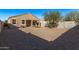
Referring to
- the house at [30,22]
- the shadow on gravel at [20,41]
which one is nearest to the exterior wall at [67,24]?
the house at [30,22]

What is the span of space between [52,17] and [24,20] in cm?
49

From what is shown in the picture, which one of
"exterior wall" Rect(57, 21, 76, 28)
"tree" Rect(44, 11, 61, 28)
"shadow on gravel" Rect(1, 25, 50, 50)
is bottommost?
"shadow on gravel" Rect(1, 25, 50, 50)

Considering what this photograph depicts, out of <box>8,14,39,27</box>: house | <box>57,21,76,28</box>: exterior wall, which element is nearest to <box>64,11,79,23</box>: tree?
<box>57,21,76,28</box>: exterior wall

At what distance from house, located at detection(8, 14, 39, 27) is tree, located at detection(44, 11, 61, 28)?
0.61 feet

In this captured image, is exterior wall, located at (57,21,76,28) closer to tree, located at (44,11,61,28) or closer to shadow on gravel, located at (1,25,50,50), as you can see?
tree, located at (44,11,61,28)

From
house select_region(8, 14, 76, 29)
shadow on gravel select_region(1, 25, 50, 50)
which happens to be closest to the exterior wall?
house select_region(8, 14, 76, 29)

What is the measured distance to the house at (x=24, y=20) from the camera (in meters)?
9.03

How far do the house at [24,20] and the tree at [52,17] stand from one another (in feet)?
0.61

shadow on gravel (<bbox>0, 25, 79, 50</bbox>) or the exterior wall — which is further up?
the exterior wall

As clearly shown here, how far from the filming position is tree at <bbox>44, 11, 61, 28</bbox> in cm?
905

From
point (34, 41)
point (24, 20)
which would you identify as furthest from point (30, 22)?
point (34, 41)
